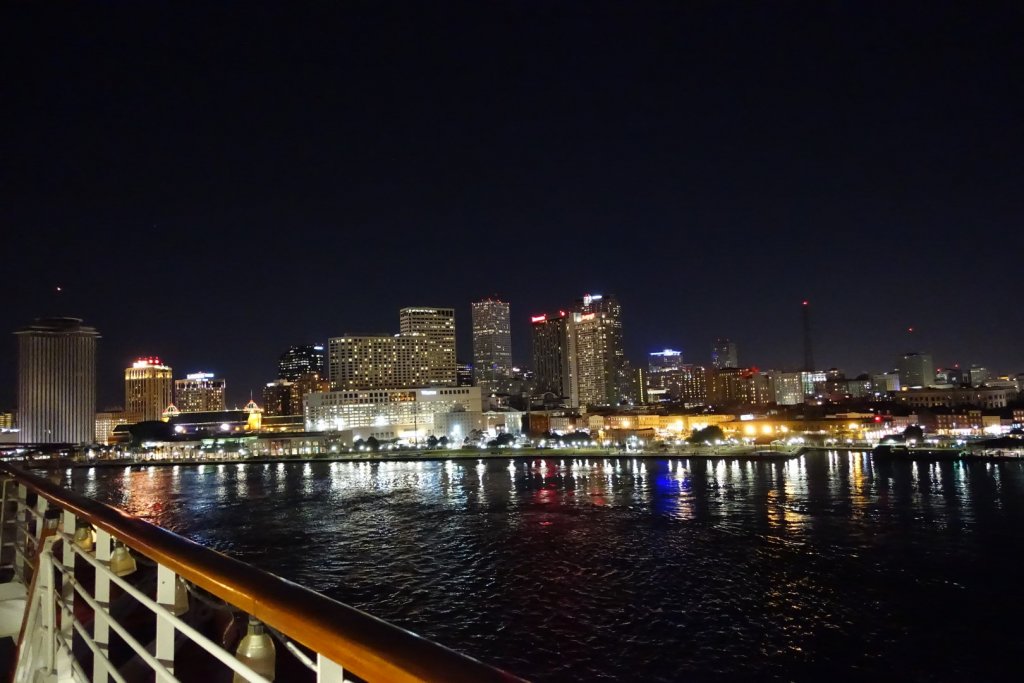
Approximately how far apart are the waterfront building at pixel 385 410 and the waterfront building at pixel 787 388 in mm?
66713

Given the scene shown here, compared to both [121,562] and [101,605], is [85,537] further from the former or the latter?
[101,605]

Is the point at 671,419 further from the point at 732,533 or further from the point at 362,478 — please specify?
the point at 732,533

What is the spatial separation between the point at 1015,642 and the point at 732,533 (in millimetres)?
9259

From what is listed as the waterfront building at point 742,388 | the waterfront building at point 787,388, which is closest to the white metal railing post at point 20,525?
the waterfront building at point 742,388

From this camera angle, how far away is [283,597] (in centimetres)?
80

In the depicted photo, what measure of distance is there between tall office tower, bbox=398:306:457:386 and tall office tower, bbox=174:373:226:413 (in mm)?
45897

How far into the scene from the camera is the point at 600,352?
120500 mm

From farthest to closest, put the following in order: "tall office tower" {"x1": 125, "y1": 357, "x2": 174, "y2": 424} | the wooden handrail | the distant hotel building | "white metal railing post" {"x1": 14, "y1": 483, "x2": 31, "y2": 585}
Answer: "tall office tower" {"x1": 125, "y1": 357, "x2": 174, "y2": 424} → the distant hotel building → "white metal railing post" {"x1": 14, "y1": 483, "x2": 31, "y2": 585} → the wooden handrail

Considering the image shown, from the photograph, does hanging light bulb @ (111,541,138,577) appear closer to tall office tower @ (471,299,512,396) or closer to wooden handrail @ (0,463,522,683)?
wooden handrail @ (0,463,522,683)

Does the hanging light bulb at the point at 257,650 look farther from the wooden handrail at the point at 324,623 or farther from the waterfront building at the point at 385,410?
the waterfront building at the point at 385,410

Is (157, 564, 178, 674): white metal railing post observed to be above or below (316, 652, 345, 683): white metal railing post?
below

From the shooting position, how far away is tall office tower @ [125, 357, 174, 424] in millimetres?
116312

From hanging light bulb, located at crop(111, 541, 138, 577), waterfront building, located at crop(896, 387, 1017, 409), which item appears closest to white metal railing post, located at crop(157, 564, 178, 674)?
hanging light bulb, located at crop(111, 541, 138, 577)

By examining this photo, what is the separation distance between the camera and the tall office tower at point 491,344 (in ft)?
448
